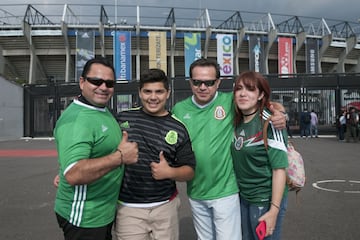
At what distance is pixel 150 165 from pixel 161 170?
0.11 m

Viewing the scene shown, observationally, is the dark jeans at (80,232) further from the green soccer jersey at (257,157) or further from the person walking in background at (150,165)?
the green soccer jersey at (257,157)

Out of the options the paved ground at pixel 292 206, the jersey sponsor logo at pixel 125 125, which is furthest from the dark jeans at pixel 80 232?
the paved ground at pixel 292 206

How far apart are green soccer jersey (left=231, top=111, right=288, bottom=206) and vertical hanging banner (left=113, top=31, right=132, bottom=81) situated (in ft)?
107

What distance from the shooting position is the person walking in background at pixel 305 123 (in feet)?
60.5

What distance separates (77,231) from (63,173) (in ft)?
1.27

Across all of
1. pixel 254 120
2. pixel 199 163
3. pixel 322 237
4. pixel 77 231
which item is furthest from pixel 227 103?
pixel 322 237

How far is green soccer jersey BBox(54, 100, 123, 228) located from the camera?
1.84m

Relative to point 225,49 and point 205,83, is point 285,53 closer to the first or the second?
point 225,49

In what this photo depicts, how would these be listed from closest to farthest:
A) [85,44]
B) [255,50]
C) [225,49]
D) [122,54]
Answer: [122,54]
[85,44]
[225,49]
[255,50]

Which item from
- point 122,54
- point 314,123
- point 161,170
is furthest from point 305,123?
point 122,54

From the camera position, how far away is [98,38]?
36.8m

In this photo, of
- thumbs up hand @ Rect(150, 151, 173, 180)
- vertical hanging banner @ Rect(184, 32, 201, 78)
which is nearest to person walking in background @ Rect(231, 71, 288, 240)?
thumbs up hand @ Rect(150, 151, 173, 180)

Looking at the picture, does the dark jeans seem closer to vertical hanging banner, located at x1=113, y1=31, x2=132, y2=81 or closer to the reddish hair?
the reddish hair

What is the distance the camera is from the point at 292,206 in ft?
17.0
